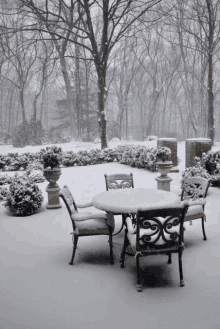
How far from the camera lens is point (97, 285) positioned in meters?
3.12

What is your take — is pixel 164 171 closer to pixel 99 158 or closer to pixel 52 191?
pixel 52 191

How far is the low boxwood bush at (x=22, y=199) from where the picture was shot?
5.95 meters

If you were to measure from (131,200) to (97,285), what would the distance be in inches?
48.6

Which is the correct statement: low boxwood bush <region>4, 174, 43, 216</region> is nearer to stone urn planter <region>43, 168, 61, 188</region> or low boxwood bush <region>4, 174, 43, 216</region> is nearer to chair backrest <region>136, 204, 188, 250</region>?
stone urn planter <region>43, 168, 61, 188</region>

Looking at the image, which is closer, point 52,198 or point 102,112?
point 52,198

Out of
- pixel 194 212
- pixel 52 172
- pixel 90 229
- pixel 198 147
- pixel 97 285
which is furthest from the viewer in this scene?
pixel 198 147

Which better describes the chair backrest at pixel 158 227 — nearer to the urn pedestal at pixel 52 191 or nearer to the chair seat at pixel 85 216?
the chair seat at pixel 85 216

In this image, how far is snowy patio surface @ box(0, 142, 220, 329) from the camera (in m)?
2.54

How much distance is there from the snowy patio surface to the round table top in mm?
759

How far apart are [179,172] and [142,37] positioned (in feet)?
51.5

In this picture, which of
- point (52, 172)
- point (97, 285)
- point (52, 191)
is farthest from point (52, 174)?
point (97, 285)

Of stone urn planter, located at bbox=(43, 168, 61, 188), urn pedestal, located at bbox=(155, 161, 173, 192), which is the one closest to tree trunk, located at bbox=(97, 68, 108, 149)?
urn pedestal, located at bbox=(155, 161, 173, 192)

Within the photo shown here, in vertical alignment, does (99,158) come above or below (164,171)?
below

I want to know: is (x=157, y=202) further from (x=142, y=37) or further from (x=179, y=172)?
(x=142, y=37)
